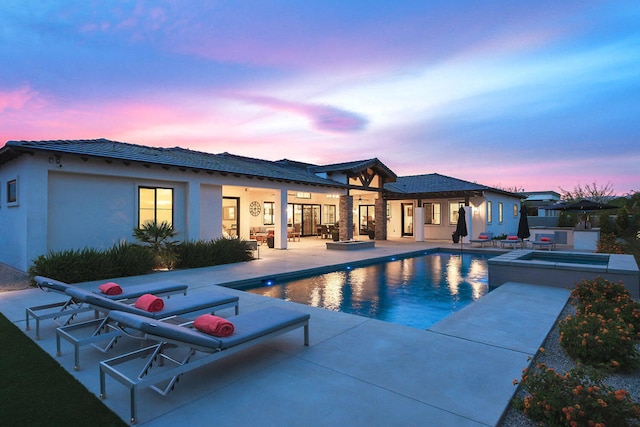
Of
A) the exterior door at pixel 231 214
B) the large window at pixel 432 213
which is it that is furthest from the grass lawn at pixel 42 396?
the large window at pixel 432 213

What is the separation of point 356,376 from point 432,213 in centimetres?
2170

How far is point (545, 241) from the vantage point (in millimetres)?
16750

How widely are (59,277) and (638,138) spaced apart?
3186 cm

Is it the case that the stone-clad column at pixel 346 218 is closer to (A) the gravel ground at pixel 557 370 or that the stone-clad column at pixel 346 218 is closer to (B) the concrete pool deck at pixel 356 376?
(A) the gravel ground at pixel 557 370

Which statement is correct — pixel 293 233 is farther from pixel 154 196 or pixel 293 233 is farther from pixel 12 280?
pixel 12 280

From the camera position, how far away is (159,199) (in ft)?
41.6

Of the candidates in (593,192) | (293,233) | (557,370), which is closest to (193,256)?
(293,233)

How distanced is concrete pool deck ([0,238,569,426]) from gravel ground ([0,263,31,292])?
9.55 feet

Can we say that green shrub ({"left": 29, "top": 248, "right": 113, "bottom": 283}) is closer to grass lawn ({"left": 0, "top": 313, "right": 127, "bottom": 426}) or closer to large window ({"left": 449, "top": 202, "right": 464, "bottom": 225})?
grass lawn ({"left": 0, "top": 313, "right": 127, "bottom": 426})

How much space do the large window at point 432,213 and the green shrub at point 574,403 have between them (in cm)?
2147

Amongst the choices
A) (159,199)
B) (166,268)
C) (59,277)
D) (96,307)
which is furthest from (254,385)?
(159,199)

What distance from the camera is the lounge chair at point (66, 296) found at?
194 inches

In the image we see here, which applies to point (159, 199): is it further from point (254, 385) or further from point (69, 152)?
point (254, 385)

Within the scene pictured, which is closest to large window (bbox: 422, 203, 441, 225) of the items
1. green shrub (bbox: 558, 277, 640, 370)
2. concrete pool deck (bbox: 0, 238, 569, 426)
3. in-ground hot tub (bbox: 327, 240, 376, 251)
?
in-ground hot tub (bbox: 327, 240, 376, 251)
